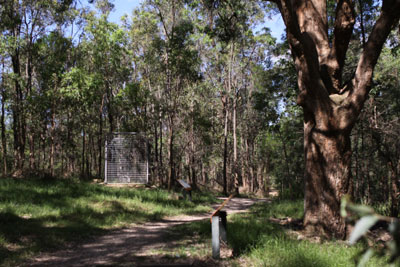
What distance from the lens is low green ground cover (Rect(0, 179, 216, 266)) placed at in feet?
19.3

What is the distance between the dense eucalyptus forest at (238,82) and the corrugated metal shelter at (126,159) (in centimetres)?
171

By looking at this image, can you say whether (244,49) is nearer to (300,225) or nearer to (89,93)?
(89,93)

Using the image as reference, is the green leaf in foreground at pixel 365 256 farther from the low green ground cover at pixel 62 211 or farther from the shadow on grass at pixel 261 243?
the low green ground cover at pixel 62 211

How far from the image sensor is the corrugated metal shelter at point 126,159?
53.9 feet

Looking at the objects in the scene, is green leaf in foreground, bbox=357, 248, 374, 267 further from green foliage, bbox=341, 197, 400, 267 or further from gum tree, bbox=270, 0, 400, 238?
gum tree, bbox=270, 0, 400, 238

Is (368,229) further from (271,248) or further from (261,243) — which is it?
(261,243)

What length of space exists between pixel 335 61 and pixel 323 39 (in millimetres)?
574

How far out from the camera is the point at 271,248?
4559mm

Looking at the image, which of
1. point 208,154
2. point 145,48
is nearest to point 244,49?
point 145,48

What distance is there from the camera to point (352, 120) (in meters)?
5.72

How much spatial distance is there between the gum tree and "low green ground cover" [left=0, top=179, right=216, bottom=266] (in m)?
5.03

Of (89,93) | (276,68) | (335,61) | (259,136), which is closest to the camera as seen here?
(335,61)

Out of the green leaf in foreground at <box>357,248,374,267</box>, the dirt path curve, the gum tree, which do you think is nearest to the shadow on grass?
the dirt path curve

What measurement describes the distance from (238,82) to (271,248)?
913 inches
